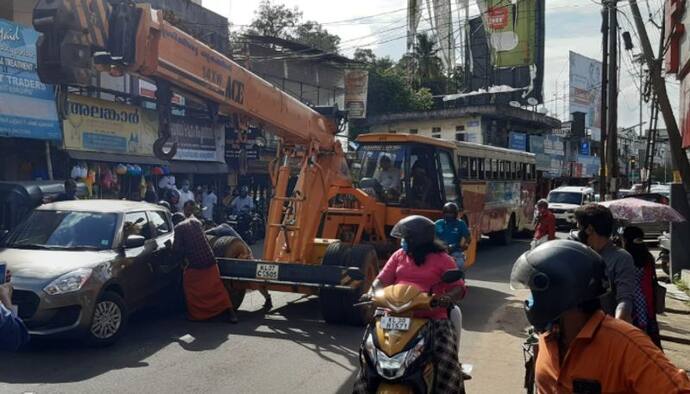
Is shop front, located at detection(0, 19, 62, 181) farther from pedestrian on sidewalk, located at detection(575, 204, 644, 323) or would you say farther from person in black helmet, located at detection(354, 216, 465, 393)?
pedestrian on sidewalk, located at detection(575, 204, 644, 323)

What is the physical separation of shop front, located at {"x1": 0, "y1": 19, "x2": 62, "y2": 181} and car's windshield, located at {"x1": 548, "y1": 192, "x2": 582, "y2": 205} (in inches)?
736

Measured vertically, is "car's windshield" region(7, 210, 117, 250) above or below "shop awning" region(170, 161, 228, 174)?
below

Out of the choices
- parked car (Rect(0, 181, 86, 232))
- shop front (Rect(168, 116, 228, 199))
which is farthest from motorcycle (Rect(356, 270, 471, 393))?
shop front (Rect(168, 116, 228, 199))

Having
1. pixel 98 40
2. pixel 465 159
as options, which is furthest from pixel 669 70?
pixel 98 40

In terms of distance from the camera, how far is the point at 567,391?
7.03ft

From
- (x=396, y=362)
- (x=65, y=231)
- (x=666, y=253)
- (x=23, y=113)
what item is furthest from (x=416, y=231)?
(x=23, y=113)

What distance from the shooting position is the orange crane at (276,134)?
226 inches

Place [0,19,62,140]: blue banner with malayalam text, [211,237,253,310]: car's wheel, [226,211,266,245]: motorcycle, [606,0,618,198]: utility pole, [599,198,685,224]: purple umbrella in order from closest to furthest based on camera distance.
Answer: [599,198,685,224]: purple umbrella
[211,237,253,310]: car's wheel
[0,19,62,140]: blue banner with malayalam text
[606,0,618,198]: utility pole
[226,211,266,245]: motorcycle

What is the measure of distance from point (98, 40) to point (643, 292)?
5.19 m

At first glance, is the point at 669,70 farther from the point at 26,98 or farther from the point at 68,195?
the point at 26,98

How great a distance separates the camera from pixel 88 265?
23.5ft

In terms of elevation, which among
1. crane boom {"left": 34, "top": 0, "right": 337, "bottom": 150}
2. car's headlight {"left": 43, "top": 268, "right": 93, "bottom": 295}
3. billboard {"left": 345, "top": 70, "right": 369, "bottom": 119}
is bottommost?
car's headlight {"left": 43, "top": 268, "right": 93, "bottom": 295}

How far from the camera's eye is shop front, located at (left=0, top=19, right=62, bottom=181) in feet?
48.9

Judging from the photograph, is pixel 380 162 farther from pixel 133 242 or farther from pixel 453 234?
pixel 133 242
